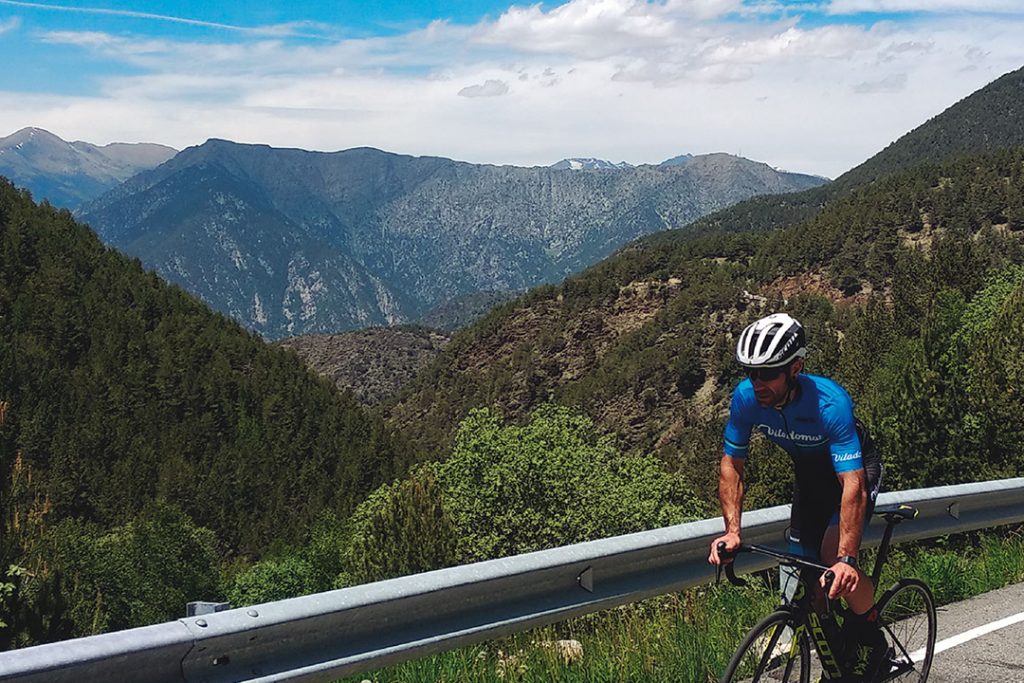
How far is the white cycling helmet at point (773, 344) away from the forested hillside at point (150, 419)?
7473cm

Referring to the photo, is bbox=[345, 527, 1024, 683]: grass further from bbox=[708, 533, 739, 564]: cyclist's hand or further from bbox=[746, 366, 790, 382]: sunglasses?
bbox=[746, 366, 790, 382]: sunglasses

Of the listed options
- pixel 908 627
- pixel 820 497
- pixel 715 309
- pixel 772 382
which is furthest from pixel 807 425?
pixel 715 309

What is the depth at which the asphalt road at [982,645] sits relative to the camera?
17.7ft

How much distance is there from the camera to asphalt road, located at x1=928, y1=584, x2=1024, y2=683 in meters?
5.38

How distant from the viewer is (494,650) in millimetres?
5355

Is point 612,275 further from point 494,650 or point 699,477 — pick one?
point 494,650

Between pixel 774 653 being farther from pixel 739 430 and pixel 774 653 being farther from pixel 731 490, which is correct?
pixel 739 430

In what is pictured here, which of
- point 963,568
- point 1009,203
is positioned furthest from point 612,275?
point 963,568

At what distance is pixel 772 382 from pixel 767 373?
2.1 inches

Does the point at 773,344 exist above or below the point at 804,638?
above

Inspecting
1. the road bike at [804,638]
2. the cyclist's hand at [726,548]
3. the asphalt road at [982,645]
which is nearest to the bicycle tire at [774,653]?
the road bike at [804,638]

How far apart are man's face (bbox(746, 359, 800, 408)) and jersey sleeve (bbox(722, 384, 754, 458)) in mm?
183

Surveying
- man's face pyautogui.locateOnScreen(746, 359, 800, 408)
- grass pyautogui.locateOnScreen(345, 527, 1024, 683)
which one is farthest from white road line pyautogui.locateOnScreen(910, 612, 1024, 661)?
man's face pyautogui.locateOnScreen(746, 359, 800, 408)

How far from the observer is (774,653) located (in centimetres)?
434
